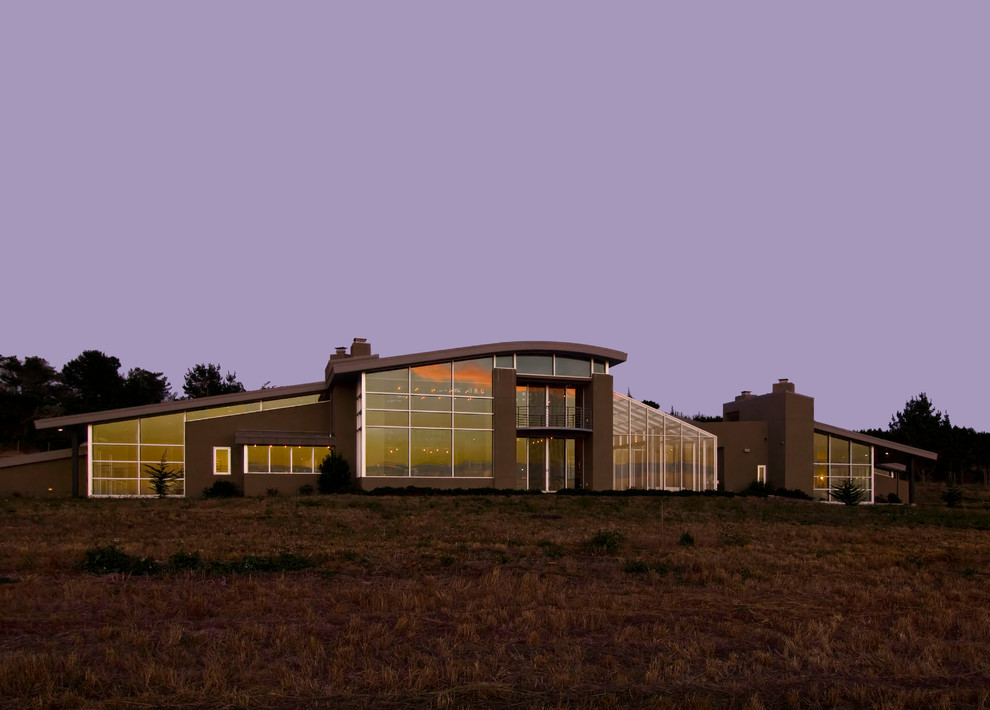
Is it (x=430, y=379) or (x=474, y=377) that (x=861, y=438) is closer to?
(x=474, y=377)

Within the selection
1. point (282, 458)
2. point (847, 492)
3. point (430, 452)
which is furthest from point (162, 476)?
point (847, 492)

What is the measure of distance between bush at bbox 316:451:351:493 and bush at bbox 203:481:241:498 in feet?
10.1

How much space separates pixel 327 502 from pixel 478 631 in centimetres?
1810

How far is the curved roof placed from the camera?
32.0 meters

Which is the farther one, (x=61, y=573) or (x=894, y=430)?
(x=894, y=430)

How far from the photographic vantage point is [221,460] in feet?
106

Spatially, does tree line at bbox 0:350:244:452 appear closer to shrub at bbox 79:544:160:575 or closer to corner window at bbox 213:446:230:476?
corner window at bbox 213:446:230:476

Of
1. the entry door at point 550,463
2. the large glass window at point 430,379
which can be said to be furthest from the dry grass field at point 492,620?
the entry door at point 550,463

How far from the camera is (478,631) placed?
8492 millimetres

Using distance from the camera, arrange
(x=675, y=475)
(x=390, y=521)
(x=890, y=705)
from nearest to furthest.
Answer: (x=890, y=705) < (x=390, y=521) < (x=675, y=475)

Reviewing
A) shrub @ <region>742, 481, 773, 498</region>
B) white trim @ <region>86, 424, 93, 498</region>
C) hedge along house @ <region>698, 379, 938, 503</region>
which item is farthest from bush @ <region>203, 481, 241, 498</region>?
shrub @ <region>742, 481, 773, 498</region>

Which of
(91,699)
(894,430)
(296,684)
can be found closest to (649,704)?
(296,684)

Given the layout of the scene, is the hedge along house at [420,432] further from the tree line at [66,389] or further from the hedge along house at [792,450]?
the tree line at [66,389]

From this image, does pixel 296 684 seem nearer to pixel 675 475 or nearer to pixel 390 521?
pixel 390 521
